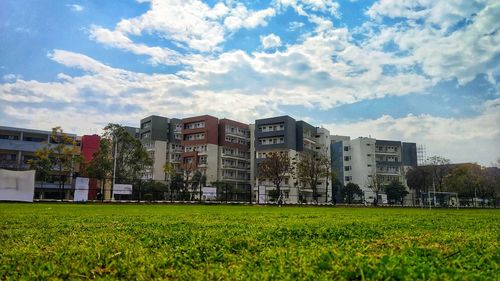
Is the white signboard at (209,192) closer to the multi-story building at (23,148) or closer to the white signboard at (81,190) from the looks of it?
the white signboard at (81,190)

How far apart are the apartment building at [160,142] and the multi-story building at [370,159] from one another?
128 feet

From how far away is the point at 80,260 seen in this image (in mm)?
2918

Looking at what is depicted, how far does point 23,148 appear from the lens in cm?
6328

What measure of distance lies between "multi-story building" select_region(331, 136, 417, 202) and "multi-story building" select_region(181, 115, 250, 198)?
2471 centimetres

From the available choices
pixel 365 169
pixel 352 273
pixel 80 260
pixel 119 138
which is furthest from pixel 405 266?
pixel 365 169

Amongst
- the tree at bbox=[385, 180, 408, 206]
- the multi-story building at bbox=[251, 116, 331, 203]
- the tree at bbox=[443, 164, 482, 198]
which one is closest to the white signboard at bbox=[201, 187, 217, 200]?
the multi-story building at bbox=[251, 116, 331, 203]

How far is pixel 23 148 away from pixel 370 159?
234 ft

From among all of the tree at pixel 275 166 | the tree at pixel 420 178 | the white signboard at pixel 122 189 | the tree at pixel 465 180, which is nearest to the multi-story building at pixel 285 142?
the tree at pixel 275 166

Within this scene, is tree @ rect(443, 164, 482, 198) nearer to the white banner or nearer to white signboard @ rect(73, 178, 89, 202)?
the white banner

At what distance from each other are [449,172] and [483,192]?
6692mm

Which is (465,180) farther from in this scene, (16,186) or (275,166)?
(16,186)

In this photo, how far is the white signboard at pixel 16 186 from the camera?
2538cm

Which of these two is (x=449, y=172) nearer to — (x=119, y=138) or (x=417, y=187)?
(x=417, y=187)

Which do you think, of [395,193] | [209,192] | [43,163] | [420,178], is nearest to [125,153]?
[43,163]
